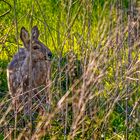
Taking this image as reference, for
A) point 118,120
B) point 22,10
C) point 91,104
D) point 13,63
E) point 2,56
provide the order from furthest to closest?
1. point 22,10
2. point 2,56
3. point 13,63
4. point 118,120
5. point 91,104

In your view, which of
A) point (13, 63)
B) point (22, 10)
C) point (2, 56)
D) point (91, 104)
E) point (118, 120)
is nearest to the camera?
point (91, 104)

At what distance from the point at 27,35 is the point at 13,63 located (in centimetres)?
28

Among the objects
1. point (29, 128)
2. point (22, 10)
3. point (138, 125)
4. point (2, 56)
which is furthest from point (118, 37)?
point (22, 10)

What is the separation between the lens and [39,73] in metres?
6.42

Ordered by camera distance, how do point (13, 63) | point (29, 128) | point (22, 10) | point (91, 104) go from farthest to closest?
point (22, 10) → point (13, 63) → point (91, 104) → point (29, 128)

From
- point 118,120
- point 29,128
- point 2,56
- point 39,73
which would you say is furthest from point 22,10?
point 29,128

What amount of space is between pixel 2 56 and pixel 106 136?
2.76 meters

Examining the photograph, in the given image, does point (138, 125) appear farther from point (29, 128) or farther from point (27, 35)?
point (27, 35)

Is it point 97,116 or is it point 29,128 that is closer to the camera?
point 29,128

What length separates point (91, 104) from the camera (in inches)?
188

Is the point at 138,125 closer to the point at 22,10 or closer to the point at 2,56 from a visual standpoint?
the point at 2,56

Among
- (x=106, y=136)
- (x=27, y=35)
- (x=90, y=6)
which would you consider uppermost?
(x=90, y=6)

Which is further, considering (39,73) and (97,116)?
(39,73)

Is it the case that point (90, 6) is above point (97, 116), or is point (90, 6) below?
above
